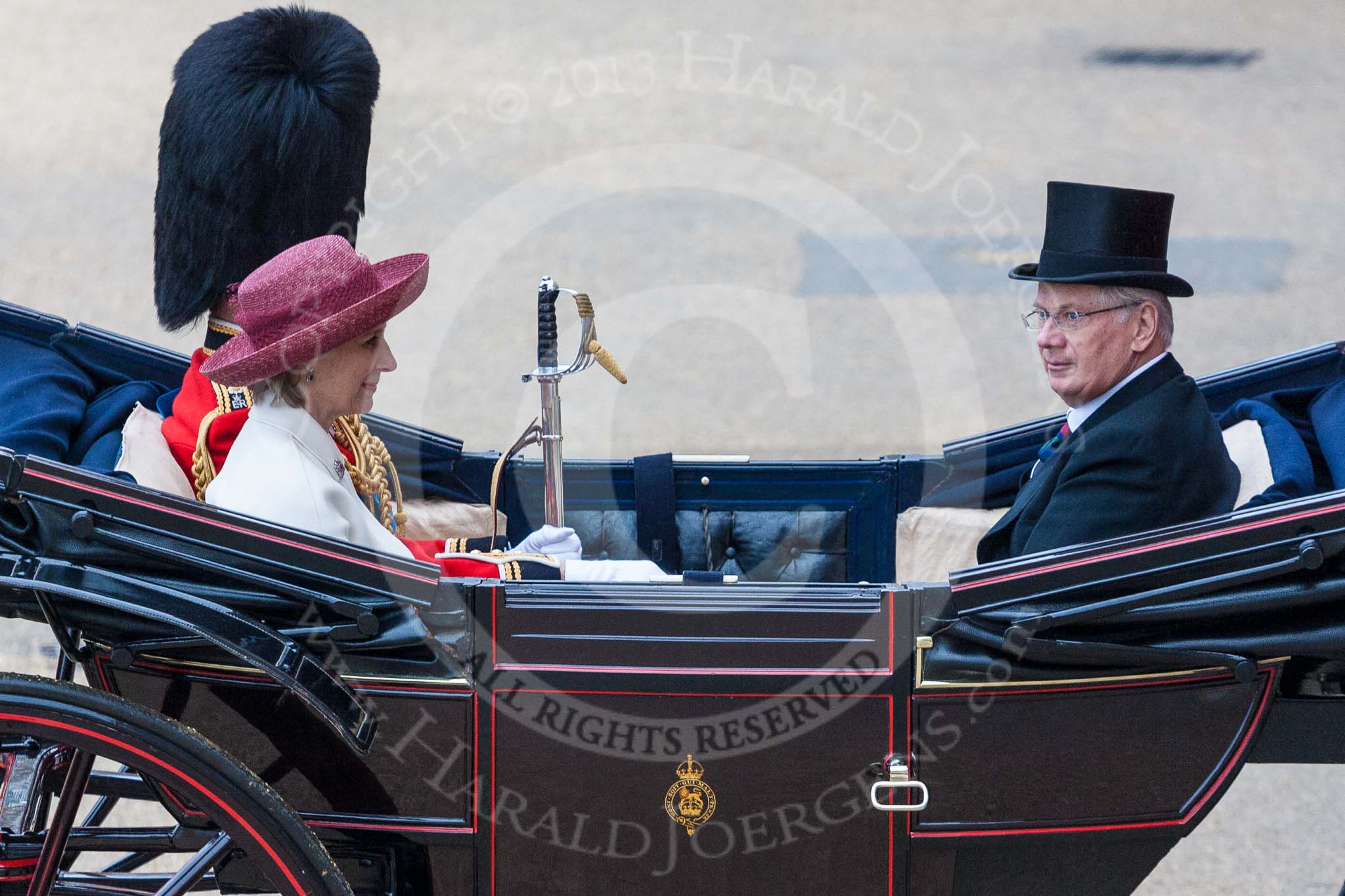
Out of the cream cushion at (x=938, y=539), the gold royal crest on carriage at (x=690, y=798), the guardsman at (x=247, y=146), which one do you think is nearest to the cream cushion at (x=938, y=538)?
the cream cushion at (x=938, y=539)

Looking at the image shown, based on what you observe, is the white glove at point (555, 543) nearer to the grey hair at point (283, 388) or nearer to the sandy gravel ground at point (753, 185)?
the grey hair at point (283, 388)

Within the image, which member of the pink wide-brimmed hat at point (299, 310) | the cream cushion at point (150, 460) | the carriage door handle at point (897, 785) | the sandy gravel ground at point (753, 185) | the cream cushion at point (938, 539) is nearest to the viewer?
the carriage door handle at point (897, 785)

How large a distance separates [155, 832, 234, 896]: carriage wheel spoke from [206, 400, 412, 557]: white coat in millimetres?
425

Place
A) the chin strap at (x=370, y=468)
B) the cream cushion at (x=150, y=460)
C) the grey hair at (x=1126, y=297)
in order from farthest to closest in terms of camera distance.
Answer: the chin strap at (x=370, y=468)
the grey hair at (x=1126, y=297)
the cream cushion at (x=150, y=460)

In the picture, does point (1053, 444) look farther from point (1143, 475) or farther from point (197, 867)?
point (197, 867)

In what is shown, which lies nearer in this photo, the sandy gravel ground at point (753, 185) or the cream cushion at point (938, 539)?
the cream cushion at point (938, 539)

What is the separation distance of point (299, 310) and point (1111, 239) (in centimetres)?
125

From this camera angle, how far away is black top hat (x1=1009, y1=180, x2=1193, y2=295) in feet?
6.78

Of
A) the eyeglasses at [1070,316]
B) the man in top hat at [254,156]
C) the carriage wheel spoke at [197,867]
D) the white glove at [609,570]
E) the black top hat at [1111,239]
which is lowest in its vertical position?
the carriage wheel spoke at [197,867]

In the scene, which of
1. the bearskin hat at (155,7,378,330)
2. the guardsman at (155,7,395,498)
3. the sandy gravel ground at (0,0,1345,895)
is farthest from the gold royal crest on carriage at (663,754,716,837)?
the sandy gravel ground at (0,0,1345,895)

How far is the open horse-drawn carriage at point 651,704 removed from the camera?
166cm

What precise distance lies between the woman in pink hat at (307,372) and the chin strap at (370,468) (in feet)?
0.52

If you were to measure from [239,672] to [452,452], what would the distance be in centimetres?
95

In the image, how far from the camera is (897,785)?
1.71 m
